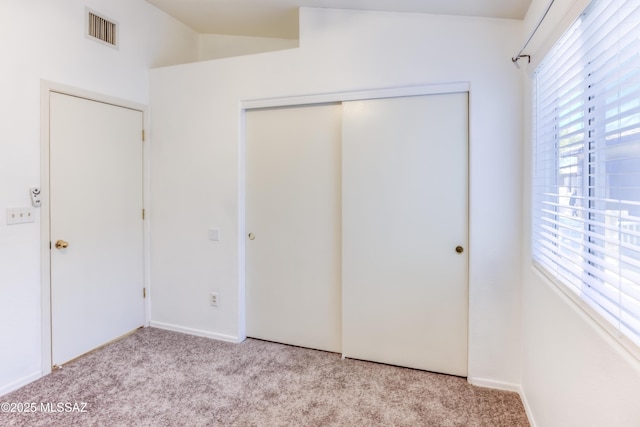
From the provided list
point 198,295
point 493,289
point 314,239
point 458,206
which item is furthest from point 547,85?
point 198,295

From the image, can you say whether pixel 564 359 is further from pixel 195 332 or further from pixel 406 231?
pixel 195 332

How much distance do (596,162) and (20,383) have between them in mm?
3446

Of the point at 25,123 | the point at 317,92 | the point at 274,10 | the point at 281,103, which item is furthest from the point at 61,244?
the point at 274,10

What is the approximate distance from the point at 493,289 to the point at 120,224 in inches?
119

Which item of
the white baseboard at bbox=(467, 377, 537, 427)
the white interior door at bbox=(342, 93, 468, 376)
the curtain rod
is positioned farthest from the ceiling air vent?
the white baseboard at bbox=(467, 377, 537, 427)

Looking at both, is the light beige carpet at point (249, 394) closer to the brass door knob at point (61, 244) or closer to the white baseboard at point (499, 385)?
the white baseboard at point (499, 385)

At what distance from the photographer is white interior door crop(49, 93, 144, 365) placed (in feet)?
8.15

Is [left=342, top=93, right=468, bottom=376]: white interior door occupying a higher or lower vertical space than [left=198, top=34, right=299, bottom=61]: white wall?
lower

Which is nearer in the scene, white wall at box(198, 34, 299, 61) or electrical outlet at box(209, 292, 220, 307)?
electrical outlet at box(209, 292, 220, 307)

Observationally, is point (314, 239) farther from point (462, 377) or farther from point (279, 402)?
point (462, 377)

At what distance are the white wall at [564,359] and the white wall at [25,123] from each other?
3114mm

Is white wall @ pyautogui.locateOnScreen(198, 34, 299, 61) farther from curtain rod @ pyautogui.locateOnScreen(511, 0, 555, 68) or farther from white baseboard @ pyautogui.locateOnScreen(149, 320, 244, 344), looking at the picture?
white baseboard @ pyautogui.locateOnScreen(149, 320, 244, 344)

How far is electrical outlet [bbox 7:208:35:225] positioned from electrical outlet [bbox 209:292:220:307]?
1.40 m

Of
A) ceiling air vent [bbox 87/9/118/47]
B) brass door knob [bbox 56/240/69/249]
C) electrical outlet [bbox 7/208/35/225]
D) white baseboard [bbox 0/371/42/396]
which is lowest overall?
white baseboard [bbox 0/371/42/396]
